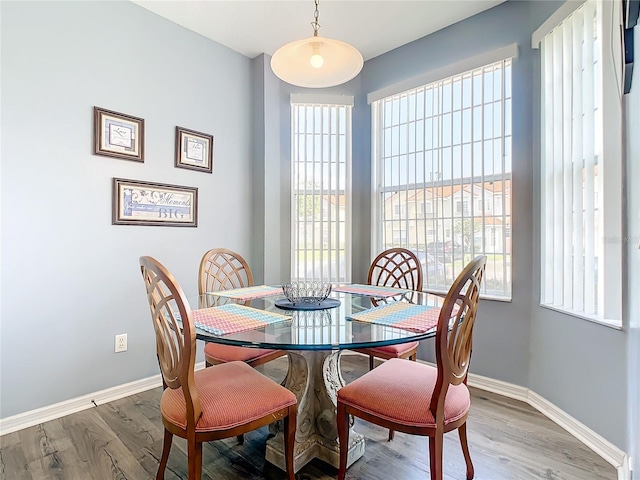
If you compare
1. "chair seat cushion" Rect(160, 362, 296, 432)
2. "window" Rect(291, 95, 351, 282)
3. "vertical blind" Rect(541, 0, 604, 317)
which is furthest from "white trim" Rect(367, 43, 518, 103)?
"chair seat cushion" Rect(160, 362, 296, 432)

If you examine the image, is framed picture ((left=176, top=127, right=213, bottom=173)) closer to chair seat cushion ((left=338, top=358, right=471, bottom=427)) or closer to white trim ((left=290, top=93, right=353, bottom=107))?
white trim ((left=290, top=93, right=353, bottom=107))

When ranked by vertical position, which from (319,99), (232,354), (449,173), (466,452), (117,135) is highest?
(319,99)

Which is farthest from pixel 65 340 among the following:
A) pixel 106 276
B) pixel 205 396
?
pixel 205 396

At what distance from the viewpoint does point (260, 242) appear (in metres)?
3.12

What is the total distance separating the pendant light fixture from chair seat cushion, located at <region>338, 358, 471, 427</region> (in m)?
1.52

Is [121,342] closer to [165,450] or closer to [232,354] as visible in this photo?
[232,354]

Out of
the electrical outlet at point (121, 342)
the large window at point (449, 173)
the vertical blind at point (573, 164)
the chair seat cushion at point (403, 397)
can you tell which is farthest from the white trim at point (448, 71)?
the electrical outlet at point (121, 342)

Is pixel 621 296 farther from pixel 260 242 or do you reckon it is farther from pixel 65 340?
pixel 65 340

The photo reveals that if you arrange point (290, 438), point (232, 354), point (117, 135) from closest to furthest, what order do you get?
point (290, 438), point (232, 354), point (117, 135)

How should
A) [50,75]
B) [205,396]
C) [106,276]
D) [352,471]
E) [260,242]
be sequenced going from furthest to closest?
1. [260,242]
2. [106,276]
3. [50,75]
4. [352,471]
5. [205,396]

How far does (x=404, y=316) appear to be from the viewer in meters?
1.47

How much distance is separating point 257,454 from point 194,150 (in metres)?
2.24

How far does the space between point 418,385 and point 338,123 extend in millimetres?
2599

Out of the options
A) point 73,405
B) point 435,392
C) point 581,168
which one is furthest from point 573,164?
point 73,405
